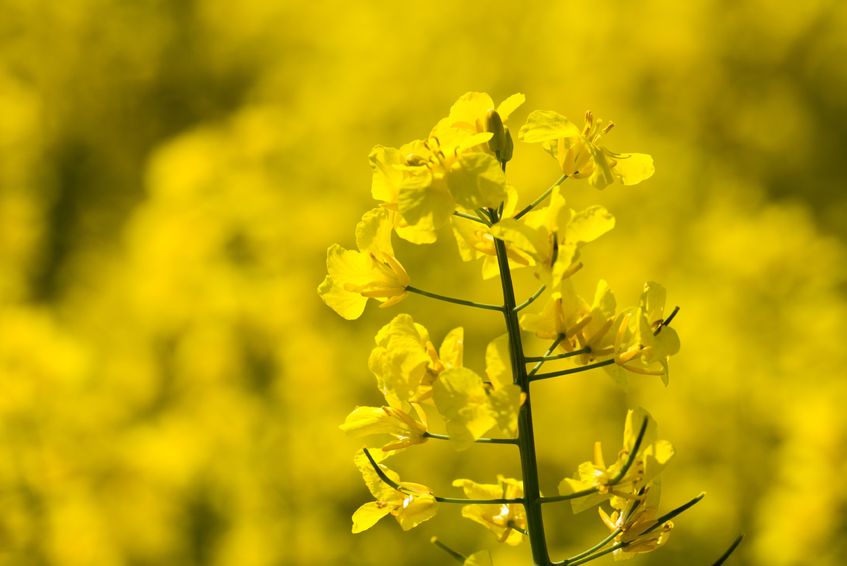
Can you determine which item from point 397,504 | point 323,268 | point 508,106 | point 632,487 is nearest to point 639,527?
point 632,487

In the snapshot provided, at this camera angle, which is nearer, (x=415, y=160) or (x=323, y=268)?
(x=415, y=160)

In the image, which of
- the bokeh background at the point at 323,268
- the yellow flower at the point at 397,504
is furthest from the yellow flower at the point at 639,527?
the bokeh background at the point at 323,268

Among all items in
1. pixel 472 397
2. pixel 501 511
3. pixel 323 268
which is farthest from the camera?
pixel 323 268

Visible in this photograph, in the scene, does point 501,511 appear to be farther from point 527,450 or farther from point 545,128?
point 545,128

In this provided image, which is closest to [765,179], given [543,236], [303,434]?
[303,434]

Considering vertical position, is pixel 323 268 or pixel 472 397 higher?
pixel 323 268

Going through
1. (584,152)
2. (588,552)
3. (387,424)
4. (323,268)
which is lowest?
(588,552)
